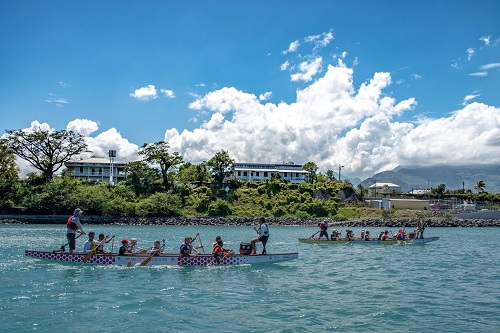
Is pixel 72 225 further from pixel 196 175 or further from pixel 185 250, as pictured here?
pixel 196 175

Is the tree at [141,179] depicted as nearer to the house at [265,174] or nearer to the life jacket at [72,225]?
the house at [265,174]

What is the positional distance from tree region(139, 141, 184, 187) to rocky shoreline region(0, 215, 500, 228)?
19367 millimetres

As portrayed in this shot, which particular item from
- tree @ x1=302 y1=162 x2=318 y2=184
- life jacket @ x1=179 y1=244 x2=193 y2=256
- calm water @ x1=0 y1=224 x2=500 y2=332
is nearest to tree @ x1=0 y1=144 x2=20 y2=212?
calm water @ x1=0 y1=224 x2=500 y2=332

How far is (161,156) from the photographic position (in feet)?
336

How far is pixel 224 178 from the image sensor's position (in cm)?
10856

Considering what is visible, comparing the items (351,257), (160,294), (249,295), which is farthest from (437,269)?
(160,294)

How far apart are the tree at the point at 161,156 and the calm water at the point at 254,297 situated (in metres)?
72.9

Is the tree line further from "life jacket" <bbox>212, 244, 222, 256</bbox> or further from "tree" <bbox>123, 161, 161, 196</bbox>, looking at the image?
"life jacket" <bbox>212, 244, 222, 256</bbox>

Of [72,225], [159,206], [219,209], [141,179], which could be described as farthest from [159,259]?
[141,179]

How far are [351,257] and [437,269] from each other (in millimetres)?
6915

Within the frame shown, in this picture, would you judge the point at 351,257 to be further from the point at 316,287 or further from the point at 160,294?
the point at 160,294

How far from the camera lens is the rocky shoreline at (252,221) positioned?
78.9 metres

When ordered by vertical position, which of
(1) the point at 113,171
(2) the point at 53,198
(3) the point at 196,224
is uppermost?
(1) the point at 113,171

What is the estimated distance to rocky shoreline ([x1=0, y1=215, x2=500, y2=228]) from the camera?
7894cm
